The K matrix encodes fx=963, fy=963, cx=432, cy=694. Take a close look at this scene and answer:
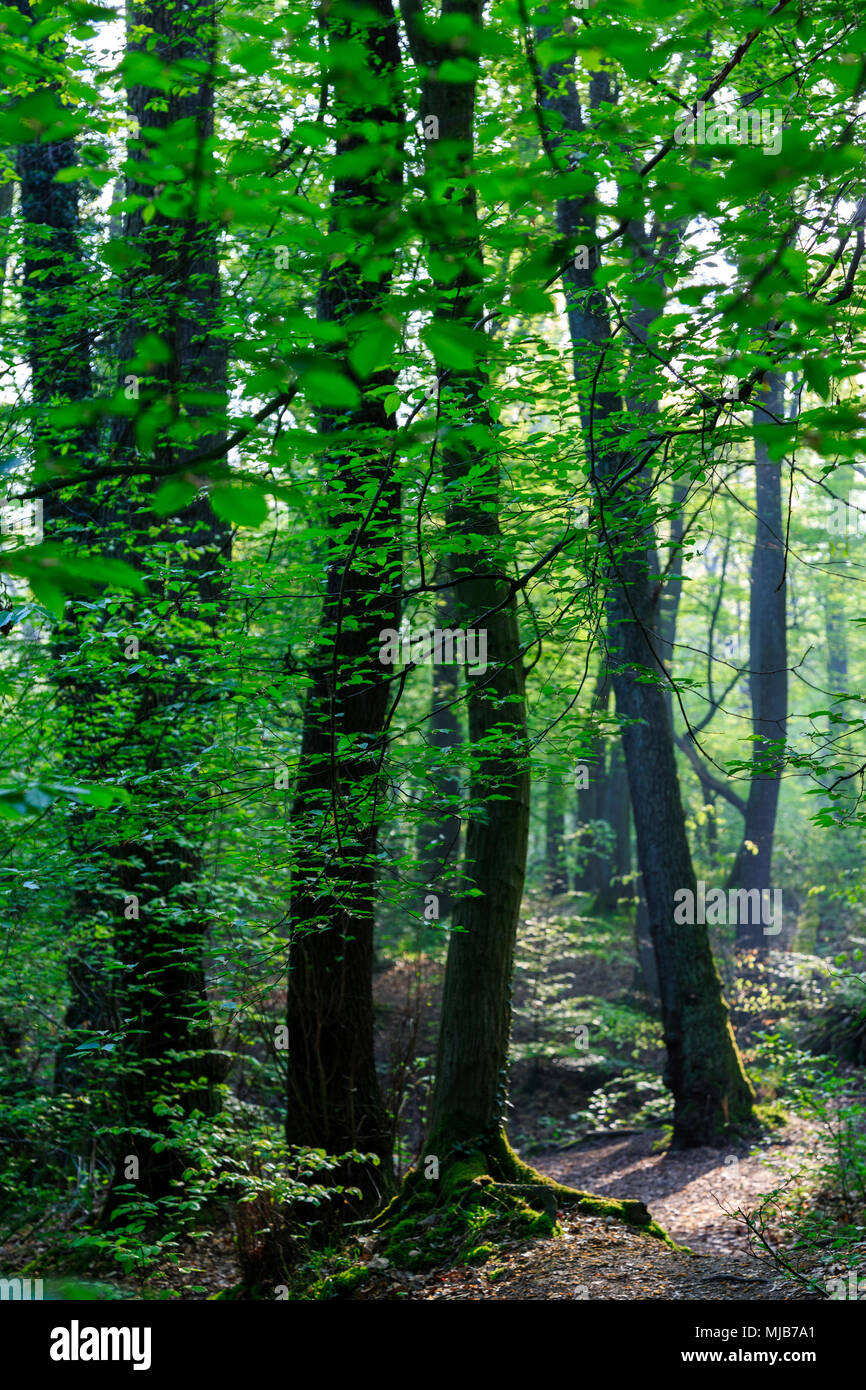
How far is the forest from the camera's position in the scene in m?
2.70

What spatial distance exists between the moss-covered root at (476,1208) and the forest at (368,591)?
31mm

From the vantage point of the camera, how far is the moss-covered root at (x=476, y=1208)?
564 centimetres

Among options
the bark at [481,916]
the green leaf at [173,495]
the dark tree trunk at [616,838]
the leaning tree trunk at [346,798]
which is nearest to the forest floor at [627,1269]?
the bark at [481,916]

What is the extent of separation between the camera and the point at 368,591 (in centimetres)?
482

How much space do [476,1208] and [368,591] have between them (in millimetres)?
3925

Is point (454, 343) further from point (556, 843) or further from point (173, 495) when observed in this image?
point (556, 843)

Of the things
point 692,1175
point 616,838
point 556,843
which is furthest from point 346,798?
point 616,838

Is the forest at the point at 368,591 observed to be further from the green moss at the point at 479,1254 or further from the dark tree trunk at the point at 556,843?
the dark tree trunk at the point at 556,843

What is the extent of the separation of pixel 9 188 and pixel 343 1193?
13.7m

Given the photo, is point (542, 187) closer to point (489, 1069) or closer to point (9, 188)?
point (489, 1069)

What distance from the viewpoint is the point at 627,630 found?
9.63 m

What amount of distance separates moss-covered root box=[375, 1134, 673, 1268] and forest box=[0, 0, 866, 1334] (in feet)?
0.10

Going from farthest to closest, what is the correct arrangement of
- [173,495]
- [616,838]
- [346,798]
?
[616,838]
[346,798]
[173,495]

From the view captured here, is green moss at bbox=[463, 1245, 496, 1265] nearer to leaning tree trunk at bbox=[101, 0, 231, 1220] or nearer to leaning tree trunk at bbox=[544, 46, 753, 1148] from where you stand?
leaning tree trunk at bbox=[101, 0, 231, 1220]
